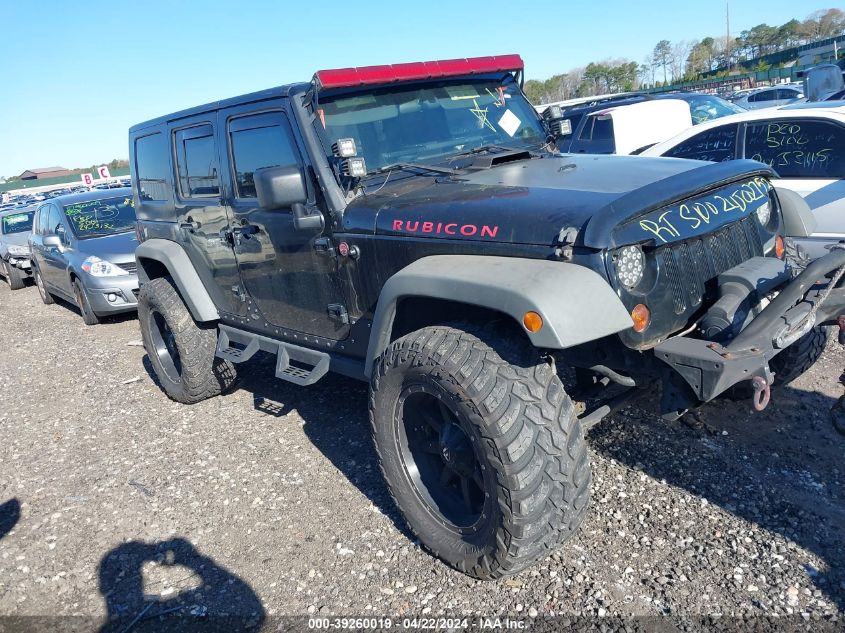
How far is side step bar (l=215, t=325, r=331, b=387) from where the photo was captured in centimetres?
373

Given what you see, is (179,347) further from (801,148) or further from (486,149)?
(801,148)

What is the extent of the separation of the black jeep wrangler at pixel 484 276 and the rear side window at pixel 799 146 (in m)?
2.71

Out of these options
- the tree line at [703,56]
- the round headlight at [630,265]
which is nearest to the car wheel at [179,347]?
the round headlight at [630,265]

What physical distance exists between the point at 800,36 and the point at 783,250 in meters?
80.3

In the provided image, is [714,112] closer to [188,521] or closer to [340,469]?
[340,469]

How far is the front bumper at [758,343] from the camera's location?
2.37 meters

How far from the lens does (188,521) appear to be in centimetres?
368

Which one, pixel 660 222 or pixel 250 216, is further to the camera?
pixel 250 216

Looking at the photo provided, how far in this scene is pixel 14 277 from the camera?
12578 millimetres

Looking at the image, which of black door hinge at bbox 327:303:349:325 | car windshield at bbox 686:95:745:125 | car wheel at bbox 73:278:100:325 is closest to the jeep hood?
black door hinge at bbox 327:303:349:325

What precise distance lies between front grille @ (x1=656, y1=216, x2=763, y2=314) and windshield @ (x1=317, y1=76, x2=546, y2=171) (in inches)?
55.5

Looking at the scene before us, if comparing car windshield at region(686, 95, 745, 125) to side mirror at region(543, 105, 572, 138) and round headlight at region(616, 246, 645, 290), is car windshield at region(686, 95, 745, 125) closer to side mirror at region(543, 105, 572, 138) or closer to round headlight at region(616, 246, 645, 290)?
side mirror at region(543, 105, 572, 138)

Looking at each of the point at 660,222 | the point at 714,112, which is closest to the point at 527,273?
the point at 660,222

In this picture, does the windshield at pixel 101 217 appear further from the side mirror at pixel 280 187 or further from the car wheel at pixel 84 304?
the side mirror at pixel 280 187
